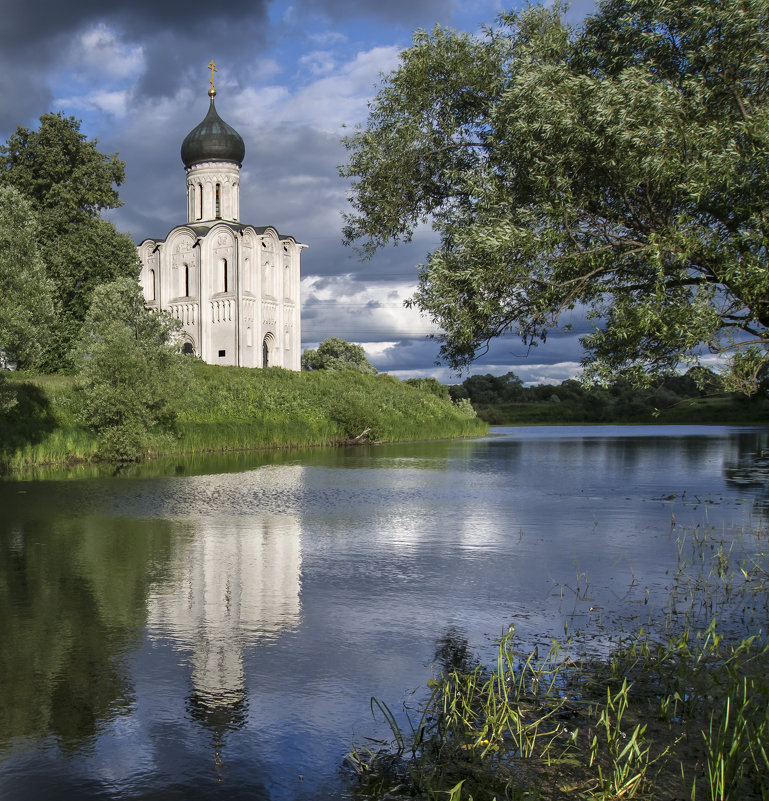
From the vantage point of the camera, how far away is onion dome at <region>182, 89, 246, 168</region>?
57.5 m

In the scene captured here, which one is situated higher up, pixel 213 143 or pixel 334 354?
pixel 213 143

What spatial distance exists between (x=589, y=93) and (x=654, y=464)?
2365 cm

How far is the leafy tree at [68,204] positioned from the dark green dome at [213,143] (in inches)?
Answer: 719

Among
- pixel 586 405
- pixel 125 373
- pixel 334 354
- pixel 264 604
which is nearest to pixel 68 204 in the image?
pixel 125 373

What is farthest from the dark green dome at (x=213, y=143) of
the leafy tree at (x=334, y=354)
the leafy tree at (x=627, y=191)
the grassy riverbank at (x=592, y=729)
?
the grassy riverbank at (x=592, y=729)

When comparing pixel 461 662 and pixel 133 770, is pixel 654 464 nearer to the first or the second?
pixel 461 662

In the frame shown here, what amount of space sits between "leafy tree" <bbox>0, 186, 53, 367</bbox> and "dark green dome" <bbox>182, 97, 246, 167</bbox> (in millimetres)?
39875

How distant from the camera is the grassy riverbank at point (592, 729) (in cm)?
460

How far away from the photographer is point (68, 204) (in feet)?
127

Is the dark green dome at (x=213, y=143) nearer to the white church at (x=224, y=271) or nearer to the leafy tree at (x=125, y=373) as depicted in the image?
the white church at (x=224, y=271)

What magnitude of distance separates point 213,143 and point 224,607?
53723 millimetres

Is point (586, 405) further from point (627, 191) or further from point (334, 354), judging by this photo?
point (627, 191)

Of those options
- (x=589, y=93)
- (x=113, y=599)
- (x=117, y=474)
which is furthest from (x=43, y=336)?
(x=589, y=93)

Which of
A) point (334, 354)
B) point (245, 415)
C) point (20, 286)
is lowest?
point (245, 415)
